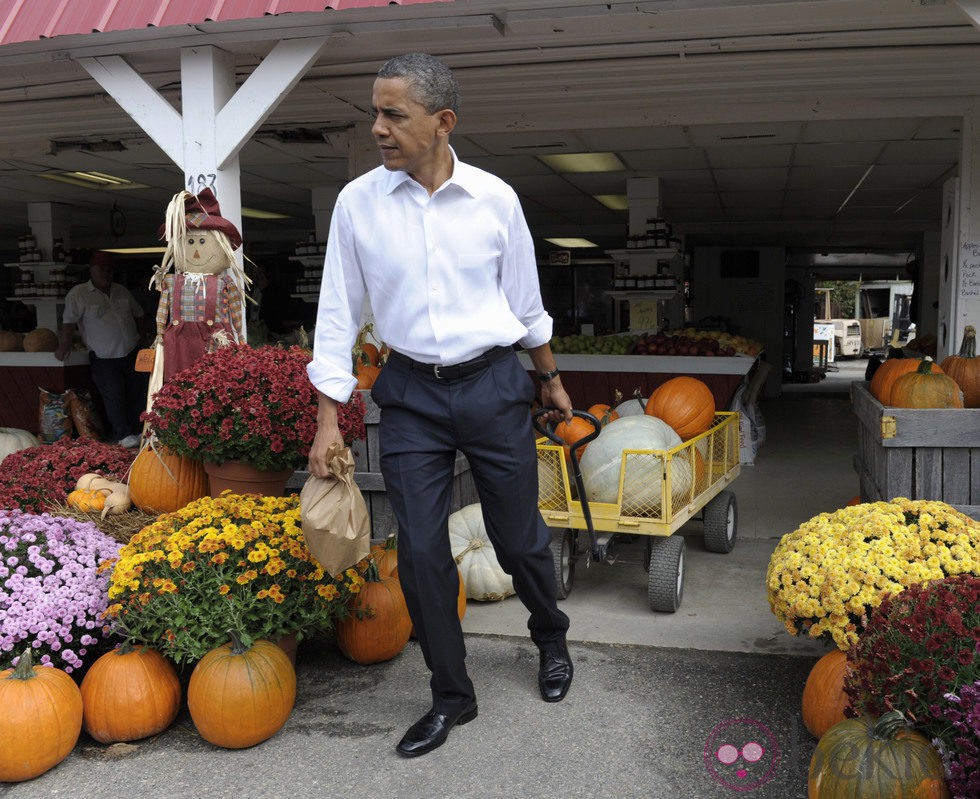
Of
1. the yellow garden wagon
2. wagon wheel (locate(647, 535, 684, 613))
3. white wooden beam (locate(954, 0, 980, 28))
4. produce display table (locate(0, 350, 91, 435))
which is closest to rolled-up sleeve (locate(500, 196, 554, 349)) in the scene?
the yellow garden wagon

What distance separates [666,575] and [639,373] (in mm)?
5241

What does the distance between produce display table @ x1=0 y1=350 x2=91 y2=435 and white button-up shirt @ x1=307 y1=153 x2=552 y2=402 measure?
29.6 ft

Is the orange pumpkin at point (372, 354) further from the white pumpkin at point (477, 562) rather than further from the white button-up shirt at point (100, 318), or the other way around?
the white button-up shirt at point (100, 318)

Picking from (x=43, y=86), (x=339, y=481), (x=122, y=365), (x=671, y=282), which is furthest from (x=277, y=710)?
(x=671, y=282)

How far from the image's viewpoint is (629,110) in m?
6.91

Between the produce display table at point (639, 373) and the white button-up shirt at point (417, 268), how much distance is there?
6.31 meters

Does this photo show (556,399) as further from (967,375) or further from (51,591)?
(967,375)

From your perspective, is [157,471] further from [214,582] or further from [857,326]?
[857,326]

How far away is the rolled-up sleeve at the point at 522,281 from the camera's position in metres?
3.09

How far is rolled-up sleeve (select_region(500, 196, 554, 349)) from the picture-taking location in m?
3.09

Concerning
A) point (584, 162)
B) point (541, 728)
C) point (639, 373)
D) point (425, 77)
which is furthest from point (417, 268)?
point (584, 162)

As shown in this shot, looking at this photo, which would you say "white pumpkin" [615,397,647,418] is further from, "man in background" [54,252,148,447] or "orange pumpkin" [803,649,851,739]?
"man in background" [54,252,148,447]

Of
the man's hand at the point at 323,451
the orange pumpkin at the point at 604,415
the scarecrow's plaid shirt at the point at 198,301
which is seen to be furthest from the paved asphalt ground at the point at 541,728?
the scarecrow's plaid shirt at the point at 198,301

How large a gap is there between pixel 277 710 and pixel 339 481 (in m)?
0.82
